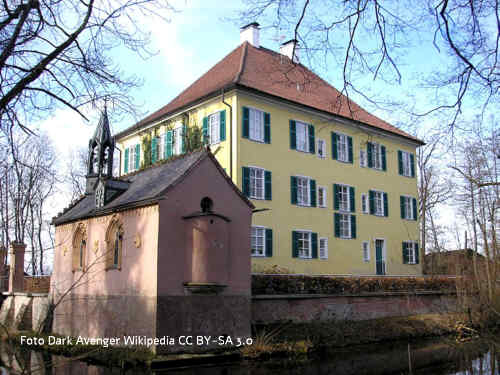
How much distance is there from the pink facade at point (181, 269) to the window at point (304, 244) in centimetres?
962

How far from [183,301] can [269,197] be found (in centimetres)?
1068

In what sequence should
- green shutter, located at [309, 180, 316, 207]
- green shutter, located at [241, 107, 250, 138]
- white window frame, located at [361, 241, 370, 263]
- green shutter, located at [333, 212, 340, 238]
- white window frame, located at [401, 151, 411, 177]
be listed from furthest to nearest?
white window frame, located at [401, 151, 411, 177], white window frame, located at [361, 241, 370, 263], green shutter, located at [333, 212, 340, 238], green shutter, located at [309, 180, 316, 207], green shutter, located at [241, 107, 250, 138]

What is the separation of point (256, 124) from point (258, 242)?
17.8 ft

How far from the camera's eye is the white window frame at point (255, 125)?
24570 millimetres

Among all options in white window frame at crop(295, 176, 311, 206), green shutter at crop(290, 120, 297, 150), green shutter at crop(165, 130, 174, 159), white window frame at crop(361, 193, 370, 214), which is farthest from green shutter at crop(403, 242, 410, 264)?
green shutter at crop(165, 130, 174, 159)

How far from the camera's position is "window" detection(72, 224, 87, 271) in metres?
18.3

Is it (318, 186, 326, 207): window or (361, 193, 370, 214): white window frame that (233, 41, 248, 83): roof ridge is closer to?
(318, 186, 326, 207): window

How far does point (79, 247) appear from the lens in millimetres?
18750

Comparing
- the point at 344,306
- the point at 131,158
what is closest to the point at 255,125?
the point at 344,306

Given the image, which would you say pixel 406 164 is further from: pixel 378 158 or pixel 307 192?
pixel 307 192

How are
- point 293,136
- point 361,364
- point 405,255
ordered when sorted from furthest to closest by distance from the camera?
point 405,255 → point 293,136 → point 361,364

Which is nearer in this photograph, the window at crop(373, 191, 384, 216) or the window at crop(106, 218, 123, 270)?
the window at crop(106, 218, 123, 270)

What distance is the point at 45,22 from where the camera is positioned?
30.8 feet

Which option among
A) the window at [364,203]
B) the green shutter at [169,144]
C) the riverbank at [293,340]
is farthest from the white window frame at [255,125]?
the riverbank at [293,340]
